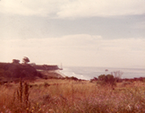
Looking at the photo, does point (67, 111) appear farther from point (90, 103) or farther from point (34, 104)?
point (34, 104)

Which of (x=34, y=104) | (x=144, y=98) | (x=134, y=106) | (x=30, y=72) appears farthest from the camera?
(x=30, y=72)

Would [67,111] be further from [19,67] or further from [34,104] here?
[19,67]

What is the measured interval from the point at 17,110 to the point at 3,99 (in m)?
1.45

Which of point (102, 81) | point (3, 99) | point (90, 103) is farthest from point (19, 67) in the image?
point (90, 103)

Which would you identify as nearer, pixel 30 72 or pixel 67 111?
pixel 67 111

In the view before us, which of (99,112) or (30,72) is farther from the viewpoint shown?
(30,72)

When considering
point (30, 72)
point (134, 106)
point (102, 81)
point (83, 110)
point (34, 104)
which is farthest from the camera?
point (30, 72)

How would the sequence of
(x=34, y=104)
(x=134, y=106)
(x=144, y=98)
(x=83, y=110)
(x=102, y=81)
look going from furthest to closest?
(x=102, y=81) < (x=144, y=98) < (x=34, y=104) < (x=134, y=106) < (x=83, y=110)

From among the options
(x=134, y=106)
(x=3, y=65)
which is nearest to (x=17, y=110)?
(x=134, y=106)

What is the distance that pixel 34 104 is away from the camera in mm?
5211

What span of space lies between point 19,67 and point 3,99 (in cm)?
2235

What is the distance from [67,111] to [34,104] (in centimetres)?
135

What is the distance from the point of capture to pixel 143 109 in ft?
15.1

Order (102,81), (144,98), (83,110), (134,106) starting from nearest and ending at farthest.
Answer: (83,110), (134,106), (144,98), (102,81)
